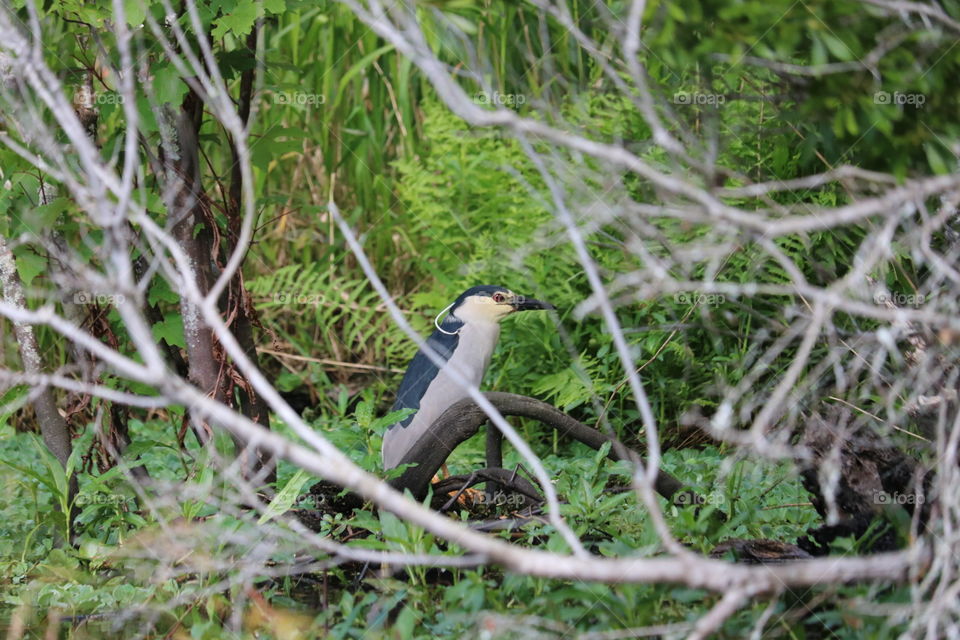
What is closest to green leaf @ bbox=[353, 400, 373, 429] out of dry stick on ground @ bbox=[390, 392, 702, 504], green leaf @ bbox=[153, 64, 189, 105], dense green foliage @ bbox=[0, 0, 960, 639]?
dense green foliage @ bbox=[0, 0, 960, 639]

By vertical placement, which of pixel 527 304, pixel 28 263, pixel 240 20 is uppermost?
pixel 240 20

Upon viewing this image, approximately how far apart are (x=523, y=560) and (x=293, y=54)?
546 centimetres

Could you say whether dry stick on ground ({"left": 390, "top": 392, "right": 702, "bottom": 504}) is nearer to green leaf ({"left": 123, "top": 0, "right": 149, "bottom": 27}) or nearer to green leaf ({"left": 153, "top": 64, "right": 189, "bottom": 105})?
green leaf ({"left": 153, "top": 64, "right": 189, "bottom": 105})

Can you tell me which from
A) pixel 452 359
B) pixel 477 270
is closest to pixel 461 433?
pixel 452 359

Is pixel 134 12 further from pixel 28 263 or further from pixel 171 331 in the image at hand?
pixel 171 331

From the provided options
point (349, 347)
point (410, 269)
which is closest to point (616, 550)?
point (349, 347)

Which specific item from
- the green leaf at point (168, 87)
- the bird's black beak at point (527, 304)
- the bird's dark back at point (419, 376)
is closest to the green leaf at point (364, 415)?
the bird's dark back at point (419, 376)

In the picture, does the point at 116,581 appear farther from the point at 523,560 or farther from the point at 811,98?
the point at 811,98

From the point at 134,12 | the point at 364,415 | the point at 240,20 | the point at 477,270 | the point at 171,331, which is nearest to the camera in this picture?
the point at 134,12

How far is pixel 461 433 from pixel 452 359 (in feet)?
4.42

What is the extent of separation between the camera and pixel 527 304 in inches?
190

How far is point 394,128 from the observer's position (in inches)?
271

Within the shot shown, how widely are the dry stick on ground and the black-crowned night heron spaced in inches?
44.0

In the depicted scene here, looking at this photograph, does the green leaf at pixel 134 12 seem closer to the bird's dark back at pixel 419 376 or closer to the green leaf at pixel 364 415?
the green leaf at pixel 364 415
